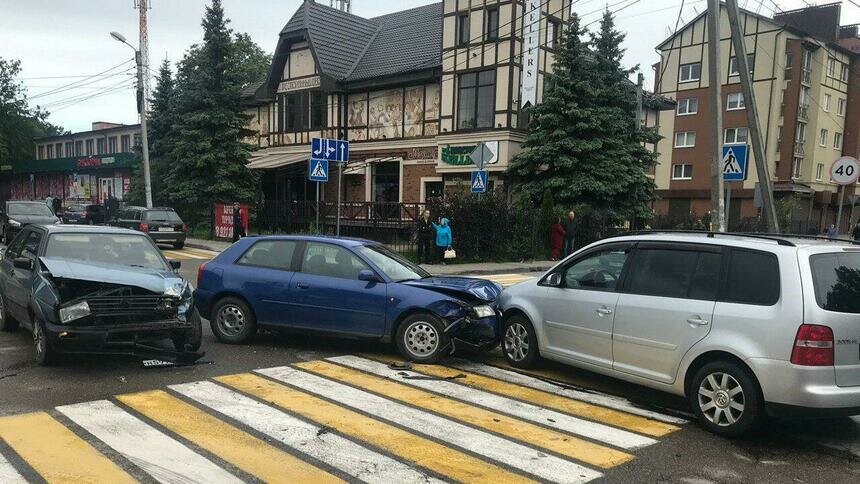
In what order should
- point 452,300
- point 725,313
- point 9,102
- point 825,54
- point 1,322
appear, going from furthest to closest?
1. point 9,102
2. point 825,54
3. point 1,322
4. point 452,300
5. point 725,313

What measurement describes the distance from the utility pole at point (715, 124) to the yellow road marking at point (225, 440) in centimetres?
958

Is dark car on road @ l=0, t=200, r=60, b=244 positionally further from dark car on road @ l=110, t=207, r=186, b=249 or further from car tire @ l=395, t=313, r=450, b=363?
car tire @ l=395, t=313, r=450, b=363

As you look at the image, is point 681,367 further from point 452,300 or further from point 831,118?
point 831,118

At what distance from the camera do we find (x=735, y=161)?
10867mm

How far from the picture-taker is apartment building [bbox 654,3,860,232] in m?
42.4

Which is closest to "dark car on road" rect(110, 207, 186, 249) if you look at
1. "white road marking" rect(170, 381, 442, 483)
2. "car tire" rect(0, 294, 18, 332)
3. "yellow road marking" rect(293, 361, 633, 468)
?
"car tire" rect(0, 294, 18, 332)

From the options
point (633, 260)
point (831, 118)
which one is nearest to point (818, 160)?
point (831, 118)

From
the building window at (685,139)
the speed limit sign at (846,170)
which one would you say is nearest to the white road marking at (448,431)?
the speed limit sign at (846,170)

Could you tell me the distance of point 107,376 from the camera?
623 centimetres

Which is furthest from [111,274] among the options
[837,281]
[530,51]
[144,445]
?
[530,51]

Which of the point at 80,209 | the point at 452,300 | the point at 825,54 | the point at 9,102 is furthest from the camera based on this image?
the point at 9,102

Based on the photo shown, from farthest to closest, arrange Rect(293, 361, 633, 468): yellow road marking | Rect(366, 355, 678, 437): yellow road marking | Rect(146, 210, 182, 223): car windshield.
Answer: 1. Rect(146, 210, 182, 223): car windshield
2. Rect(366, 355, 678, 437): yellow road marking
3. Rect(293, 361, 633, 468): yellow road marking

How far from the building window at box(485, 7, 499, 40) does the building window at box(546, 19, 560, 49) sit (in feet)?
7.22

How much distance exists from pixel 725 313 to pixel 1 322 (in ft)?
29.4
